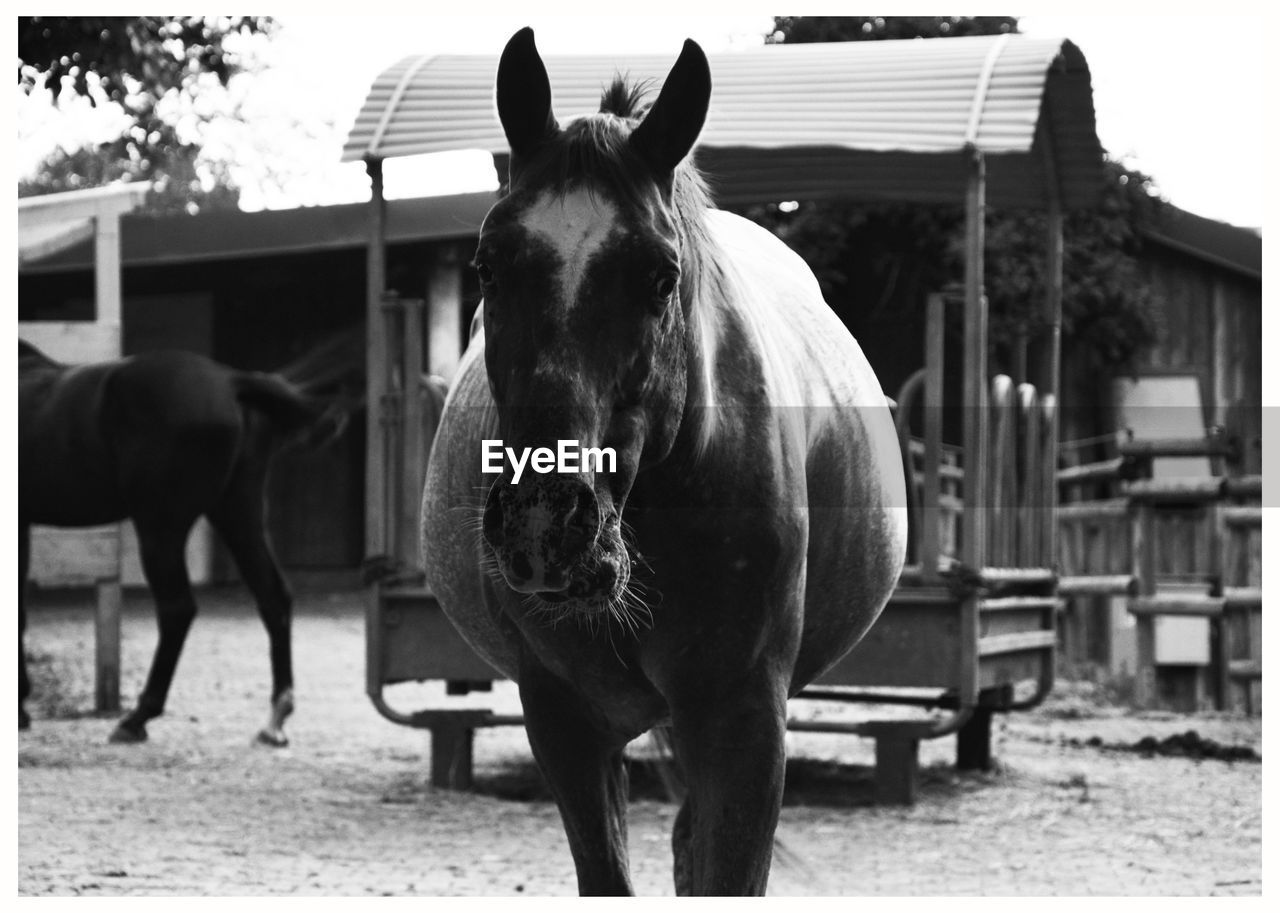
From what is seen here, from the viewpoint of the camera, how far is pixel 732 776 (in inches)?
83.2

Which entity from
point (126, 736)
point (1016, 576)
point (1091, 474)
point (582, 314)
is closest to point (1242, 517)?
point (1091, 474)

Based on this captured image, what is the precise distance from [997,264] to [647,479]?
10075 millimetres

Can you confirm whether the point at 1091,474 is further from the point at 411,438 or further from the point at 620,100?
the point at 620,100

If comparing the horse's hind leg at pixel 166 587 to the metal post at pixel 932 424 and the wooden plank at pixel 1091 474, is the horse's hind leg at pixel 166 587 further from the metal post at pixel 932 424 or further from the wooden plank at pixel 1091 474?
the wooden plank at pixel 1091 474

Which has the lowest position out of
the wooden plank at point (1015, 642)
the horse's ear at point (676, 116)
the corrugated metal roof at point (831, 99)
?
the wooden plank at point (1015, 642)

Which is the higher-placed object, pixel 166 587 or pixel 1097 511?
pixel 1097 511

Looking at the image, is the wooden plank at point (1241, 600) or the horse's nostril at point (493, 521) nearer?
the horse's nostril at point (493, 521)

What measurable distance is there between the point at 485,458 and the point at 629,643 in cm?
34

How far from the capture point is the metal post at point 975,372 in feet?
14.7

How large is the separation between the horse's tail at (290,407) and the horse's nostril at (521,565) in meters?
4.99

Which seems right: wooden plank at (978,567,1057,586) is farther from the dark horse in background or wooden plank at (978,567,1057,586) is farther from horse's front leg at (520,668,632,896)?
the dark horse in background

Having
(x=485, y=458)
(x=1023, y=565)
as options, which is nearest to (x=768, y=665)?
(x=485, y=458)

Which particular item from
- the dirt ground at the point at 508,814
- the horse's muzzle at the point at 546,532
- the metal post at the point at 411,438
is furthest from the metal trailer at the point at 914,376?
the horse's muzzle at the point at 546,532

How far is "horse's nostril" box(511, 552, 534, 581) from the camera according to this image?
167cm
